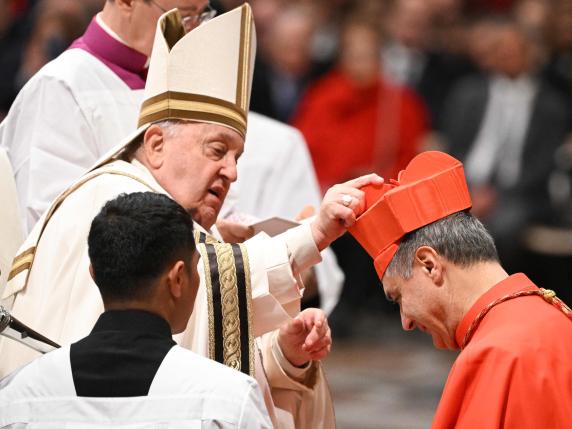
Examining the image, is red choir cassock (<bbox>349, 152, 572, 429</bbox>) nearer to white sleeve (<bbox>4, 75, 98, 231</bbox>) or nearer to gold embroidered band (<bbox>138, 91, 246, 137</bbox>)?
gold embroidered band (<bbox>138, 91, 246, 137</bbox>)

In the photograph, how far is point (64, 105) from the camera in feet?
15.1

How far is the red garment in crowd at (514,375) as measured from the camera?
346 cm

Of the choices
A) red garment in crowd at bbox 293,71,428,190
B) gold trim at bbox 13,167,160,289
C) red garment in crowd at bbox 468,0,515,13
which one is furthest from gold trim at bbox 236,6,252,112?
red garment in crowd at bbox 468,0,515,13

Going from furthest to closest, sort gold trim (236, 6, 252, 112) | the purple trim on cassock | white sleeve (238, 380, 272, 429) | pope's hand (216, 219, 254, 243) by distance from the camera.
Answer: the purple trim on cassock → pope's hand (216, 219, 254, 243) → gold trim (236, 6, 252, 112) → white sleeve (238, 380, 272, 429)

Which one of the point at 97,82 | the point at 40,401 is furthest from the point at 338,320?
the point at 40,401

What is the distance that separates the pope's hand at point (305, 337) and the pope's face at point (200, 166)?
0.36 m

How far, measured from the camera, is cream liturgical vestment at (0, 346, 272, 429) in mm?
3076

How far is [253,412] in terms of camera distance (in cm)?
310

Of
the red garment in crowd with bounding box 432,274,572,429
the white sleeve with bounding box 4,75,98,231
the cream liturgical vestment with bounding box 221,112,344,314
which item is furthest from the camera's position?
the cream liturgical vestment with bounding box 221,112,344,314

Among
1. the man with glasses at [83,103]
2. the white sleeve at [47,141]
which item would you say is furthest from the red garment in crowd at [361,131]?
the white sleeve at [47,141]

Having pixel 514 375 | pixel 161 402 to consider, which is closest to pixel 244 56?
pixel 514 375

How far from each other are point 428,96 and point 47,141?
17.3 feet

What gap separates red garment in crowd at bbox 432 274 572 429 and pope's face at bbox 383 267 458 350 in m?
0.19

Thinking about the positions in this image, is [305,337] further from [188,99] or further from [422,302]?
[188,99]
